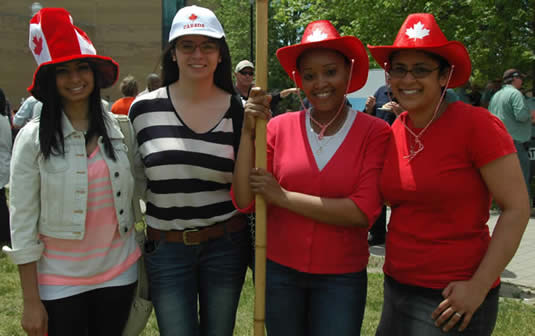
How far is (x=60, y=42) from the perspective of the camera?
2346mm

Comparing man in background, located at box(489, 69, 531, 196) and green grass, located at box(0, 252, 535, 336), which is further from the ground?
man in background, located at box(489, 69, 531, 196)

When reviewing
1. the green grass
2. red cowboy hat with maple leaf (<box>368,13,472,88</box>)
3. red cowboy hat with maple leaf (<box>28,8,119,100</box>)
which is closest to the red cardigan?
red cowboy hat with maple leaf (<box>368,13,472,88</box>)

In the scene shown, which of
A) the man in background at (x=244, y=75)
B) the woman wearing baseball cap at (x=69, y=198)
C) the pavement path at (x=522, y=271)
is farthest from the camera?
the man in background at (x=244, y=75)

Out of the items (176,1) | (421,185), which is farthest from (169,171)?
(176,1)

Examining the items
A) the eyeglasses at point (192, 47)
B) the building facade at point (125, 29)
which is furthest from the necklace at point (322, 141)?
the building facade at point (125, 29)

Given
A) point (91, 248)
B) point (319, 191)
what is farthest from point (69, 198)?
point (319, 191)

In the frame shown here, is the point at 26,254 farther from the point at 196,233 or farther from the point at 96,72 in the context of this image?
the point at 96,72

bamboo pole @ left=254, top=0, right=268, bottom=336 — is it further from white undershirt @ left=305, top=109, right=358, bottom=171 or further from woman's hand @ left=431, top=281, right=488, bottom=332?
woman's hand @ left=431, top=281, right=488, bottom=332

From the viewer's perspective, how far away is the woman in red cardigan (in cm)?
234

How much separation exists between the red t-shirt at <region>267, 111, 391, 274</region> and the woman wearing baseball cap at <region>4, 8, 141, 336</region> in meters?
0.78

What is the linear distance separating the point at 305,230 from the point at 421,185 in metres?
0.56

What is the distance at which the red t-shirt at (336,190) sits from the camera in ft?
7.68

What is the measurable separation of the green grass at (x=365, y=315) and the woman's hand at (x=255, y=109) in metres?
2.25

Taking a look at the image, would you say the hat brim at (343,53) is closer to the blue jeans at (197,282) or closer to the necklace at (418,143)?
the necklace at (418,143)
